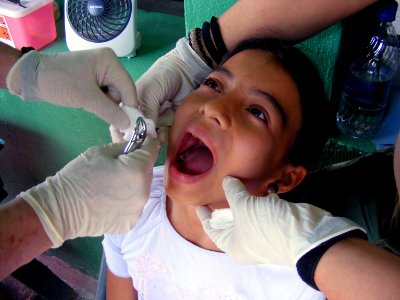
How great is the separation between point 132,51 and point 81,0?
0.30 metres

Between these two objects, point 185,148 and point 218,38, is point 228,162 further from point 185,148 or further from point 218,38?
point 218,38

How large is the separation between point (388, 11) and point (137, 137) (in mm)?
850

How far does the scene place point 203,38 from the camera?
1.30 m

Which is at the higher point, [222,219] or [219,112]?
[219,112]

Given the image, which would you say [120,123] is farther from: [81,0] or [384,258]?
[81,0]

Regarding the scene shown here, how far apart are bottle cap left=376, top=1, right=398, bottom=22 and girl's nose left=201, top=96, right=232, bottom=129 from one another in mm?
601

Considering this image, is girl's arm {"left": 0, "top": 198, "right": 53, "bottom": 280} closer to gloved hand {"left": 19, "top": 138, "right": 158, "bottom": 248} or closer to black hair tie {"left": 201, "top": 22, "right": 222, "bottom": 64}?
gloved hand {"left": 19, "top": 138, "right": 158, "bottom": 248}

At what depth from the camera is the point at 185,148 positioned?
1.10 metres

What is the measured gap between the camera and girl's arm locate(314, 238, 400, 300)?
63cm

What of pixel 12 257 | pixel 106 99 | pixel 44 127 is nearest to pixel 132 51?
pixel 44 127

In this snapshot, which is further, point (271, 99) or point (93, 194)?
point (271, 99)

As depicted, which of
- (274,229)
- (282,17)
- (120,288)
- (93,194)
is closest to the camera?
(274,229)

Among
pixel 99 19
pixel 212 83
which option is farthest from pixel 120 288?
pixel 99 19

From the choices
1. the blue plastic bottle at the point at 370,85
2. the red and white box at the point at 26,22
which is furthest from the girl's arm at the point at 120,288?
the red and white box at the point at 26,22
